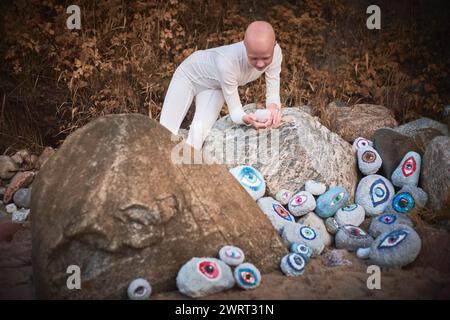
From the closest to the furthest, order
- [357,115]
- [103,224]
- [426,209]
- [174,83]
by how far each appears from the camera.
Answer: [103,224] → [426,209] → [174,83] → [357,115]

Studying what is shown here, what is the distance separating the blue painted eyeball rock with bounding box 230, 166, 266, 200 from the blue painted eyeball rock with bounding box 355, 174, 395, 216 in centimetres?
89

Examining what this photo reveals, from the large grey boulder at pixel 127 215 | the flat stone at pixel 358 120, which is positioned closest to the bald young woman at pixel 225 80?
the large grey boulder at pixel 127 215

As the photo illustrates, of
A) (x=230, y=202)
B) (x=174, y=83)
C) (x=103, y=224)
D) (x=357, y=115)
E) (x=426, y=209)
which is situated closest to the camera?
(x=103, y=224)

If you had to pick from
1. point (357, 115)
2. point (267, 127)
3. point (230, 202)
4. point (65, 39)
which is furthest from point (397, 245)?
point (65, 39)

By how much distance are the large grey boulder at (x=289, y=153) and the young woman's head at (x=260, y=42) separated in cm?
79

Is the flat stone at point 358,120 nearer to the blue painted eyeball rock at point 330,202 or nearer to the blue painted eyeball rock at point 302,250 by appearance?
the blue painted eyeball rock at point 330,202

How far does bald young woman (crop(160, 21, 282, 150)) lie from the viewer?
3930 mm

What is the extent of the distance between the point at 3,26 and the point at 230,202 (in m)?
3.95

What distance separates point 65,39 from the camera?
19.0 ft

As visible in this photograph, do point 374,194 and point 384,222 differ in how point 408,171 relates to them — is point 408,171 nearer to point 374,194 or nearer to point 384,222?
point 374,194

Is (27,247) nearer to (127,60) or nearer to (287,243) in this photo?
(287,243)

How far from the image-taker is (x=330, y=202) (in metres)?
4.21

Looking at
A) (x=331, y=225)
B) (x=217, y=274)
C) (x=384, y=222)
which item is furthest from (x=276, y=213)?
(x=217, y=274)

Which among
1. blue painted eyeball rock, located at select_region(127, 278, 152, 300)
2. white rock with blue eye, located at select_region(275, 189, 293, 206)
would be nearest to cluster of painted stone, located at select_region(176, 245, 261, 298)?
blue painted eyeball rock, located at select_region(127, 278, 152, 300)
